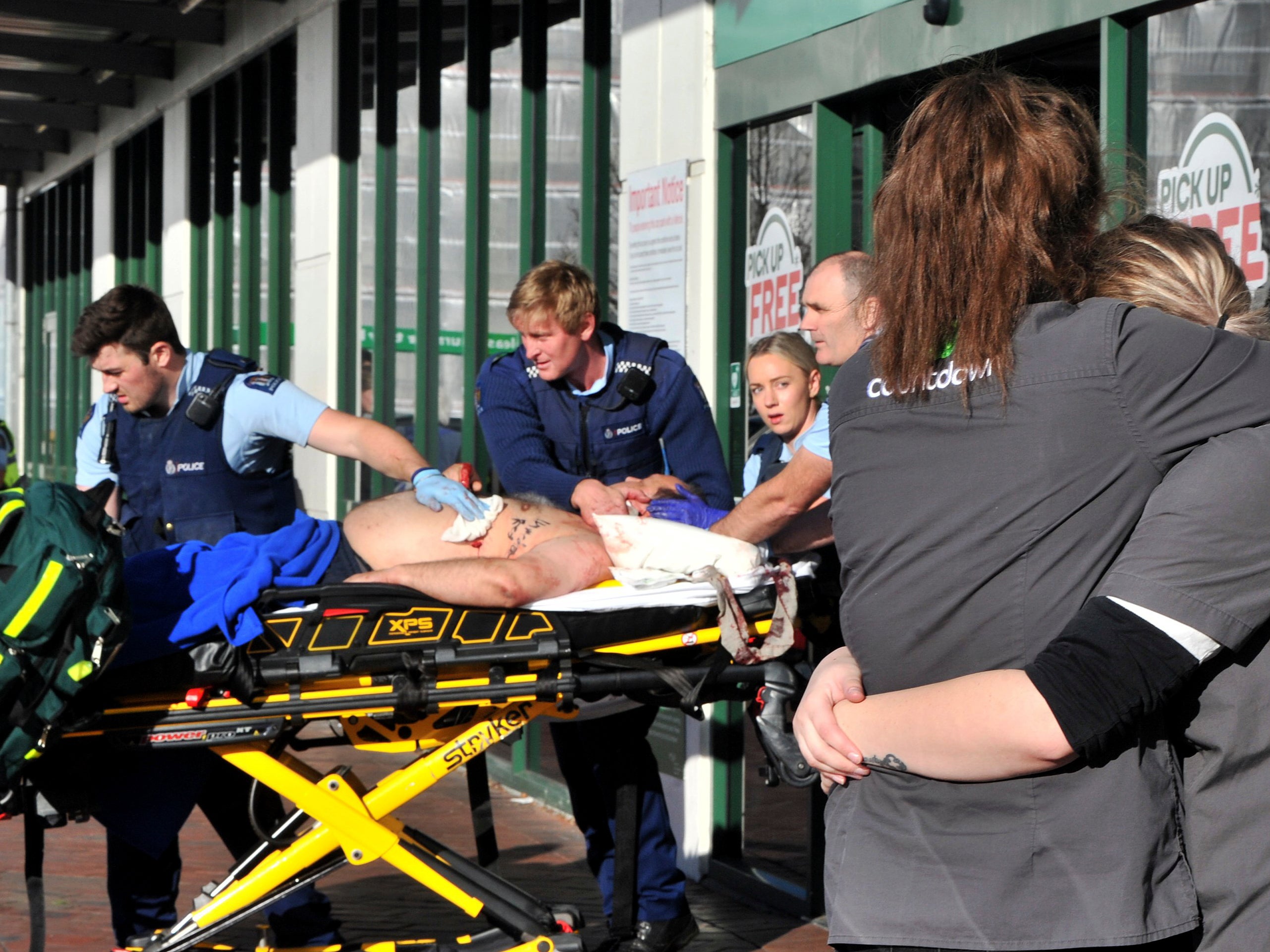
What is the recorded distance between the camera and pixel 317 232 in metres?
9.12

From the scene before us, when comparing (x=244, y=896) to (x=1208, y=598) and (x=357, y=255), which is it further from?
(x=357, y=255)

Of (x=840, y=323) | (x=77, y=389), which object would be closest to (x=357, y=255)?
(x=840, y=323)

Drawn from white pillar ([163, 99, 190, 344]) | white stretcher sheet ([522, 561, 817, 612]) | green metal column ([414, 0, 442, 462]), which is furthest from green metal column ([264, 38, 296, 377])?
white stretcher sheet ([522, 561, 817, 612])

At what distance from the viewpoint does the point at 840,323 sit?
4.04m

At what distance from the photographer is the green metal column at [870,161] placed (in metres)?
5.02

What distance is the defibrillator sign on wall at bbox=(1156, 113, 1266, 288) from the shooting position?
11.9 feet

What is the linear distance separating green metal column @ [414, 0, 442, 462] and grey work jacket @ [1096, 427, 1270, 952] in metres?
6.67

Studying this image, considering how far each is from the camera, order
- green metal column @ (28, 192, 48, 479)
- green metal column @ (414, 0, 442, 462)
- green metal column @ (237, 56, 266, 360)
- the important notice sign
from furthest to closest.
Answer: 1. green metal column @ (28, 192, 48, 479)
2. green metal column @ (237, 56, 266, 360)
3. green metal column @ (414, 0, 442, 462)
4. the important notice sign

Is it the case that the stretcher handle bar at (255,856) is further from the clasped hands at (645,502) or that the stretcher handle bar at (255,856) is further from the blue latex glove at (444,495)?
the clasped hands at (645,502)

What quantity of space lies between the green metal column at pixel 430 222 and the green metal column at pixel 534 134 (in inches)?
38.5

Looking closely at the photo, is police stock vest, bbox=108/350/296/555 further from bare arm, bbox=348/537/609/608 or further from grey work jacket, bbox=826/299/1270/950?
grey work jacket, bbox=826/299/1270/950

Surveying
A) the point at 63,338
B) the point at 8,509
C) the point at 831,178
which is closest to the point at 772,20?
the point at 831,178

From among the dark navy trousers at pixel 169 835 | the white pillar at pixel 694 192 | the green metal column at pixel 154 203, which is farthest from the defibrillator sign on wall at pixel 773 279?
the green metal column at pixel 154 203

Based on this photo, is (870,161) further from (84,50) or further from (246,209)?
(84,50)
